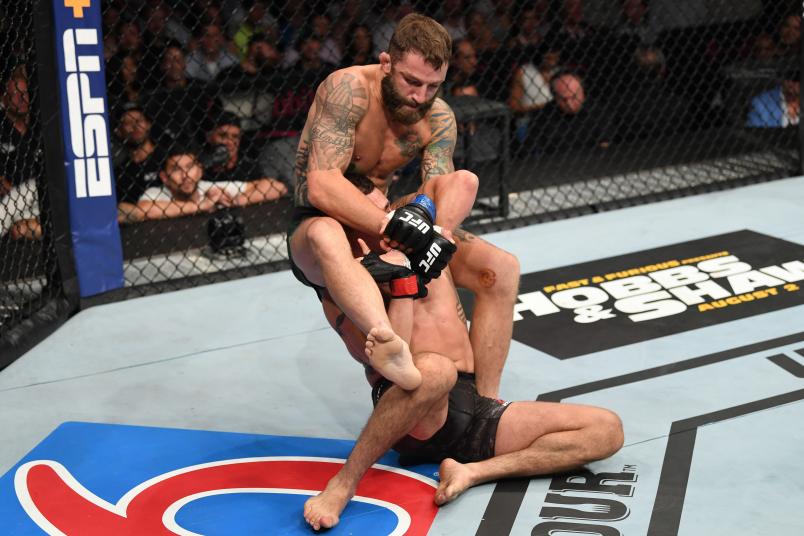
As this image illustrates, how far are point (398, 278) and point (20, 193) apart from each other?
197cm

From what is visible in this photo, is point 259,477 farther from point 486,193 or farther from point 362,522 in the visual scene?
point 486,193

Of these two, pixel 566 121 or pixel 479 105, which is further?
pixel 566 121

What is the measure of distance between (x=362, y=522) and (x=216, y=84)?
2838mm

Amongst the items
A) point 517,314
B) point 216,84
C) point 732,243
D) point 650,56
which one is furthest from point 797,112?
point 216,84

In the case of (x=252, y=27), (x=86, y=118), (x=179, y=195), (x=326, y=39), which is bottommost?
(x=179, y=195)

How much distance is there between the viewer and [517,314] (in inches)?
138

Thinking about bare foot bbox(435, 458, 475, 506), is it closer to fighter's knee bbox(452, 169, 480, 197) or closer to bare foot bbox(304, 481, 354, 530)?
bare foot bbox(304, 481, 354, 530)

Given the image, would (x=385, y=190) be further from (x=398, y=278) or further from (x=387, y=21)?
(x=387, y=21)

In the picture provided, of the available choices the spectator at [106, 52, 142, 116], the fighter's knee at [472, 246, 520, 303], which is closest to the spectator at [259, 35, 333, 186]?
the spectator at [106, 52, 142, 116]

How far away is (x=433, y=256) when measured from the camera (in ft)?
7.33

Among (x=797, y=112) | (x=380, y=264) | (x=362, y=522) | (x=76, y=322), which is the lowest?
(x=76, y=322)

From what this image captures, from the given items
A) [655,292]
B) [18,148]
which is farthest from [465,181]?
[18,148]

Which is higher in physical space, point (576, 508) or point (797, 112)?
point (797, 112)

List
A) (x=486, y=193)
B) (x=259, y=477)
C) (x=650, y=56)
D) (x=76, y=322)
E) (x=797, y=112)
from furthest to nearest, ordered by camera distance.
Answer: (x=650, y=56), (x=797, y=112), (x=486, y=193), (x=76, y=322), (x=259, y=477)
